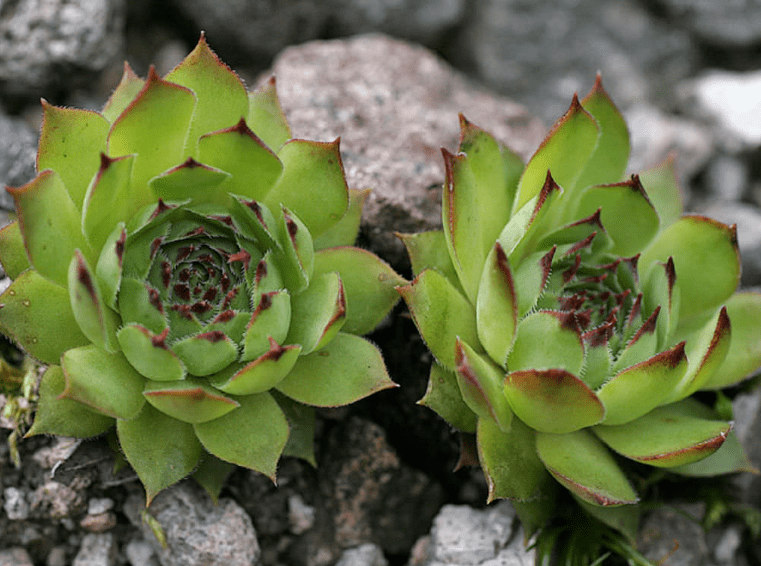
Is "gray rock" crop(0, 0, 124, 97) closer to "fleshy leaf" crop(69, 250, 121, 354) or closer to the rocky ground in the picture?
the rocky ground

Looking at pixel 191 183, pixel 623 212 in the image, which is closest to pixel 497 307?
pixel 623 212

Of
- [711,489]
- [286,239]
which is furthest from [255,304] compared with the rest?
[711,489]

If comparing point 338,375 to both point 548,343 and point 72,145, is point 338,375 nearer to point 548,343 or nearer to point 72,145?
point 548,343

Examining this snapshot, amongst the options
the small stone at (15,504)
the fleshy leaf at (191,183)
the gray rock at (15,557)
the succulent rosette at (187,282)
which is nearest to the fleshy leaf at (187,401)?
the succulent rosette at (187,282)

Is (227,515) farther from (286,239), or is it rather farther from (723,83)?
(723,83)

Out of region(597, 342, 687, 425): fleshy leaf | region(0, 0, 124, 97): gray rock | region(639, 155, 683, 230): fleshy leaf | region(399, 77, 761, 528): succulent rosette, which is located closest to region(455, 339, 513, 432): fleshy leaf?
region(399, 77, 761, 528): succulent rosette
